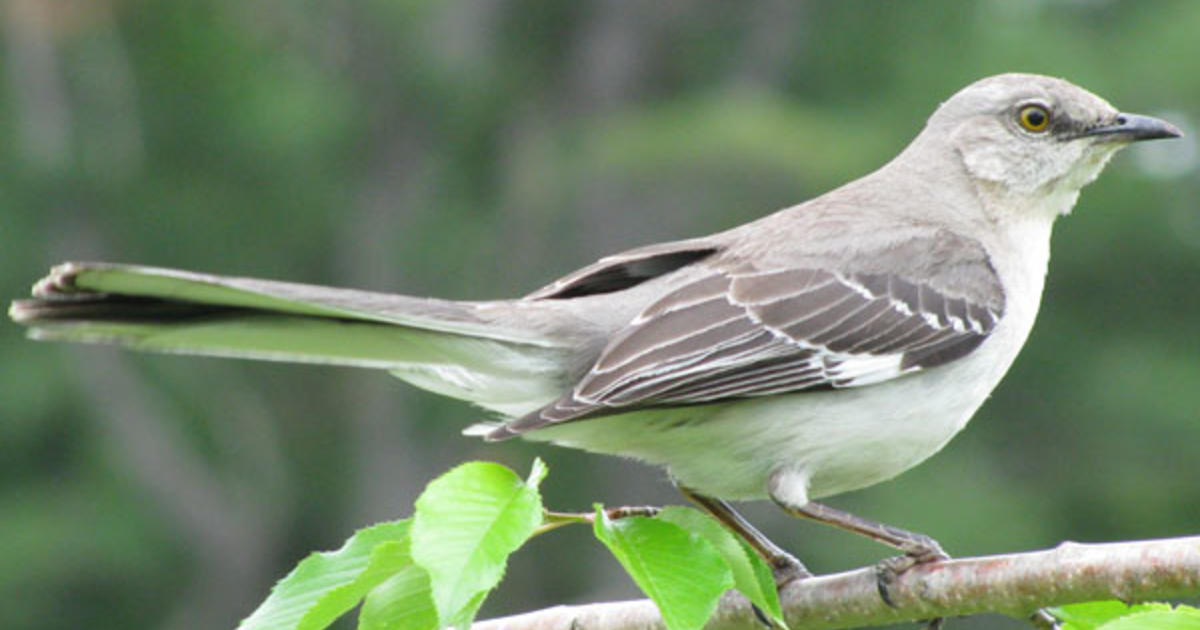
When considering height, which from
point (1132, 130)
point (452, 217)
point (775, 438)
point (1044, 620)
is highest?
point (452, 217)

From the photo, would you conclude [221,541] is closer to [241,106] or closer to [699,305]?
[241,106]

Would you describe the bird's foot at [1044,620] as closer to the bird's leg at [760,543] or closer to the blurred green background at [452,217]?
the bird's leg at [760,543]

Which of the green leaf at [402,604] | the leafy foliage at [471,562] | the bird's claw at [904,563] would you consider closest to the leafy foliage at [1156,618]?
the bird's claw at [904,563]

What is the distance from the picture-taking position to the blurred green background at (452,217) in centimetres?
2405

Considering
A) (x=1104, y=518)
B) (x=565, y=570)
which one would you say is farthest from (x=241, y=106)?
(x=1104, y=518)

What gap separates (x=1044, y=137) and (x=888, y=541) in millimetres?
1836

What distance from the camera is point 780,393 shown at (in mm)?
4824

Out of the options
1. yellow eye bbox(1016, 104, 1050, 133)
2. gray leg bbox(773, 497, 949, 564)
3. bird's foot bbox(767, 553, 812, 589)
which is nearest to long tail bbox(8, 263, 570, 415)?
gray leg bbox(773, 497, 949, 564)

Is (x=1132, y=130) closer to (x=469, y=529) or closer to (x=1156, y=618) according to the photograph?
(x=1156, y=618)

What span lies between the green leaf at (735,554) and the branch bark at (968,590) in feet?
1.13

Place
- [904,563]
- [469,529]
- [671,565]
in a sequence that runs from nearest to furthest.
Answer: [469,529] < [671,565] < [904,563]

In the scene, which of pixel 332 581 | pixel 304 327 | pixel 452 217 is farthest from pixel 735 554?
pixel 452 217

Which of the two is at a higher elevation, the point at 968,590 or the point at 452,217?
the point at 452,217

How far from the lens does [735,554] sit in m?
3.67
